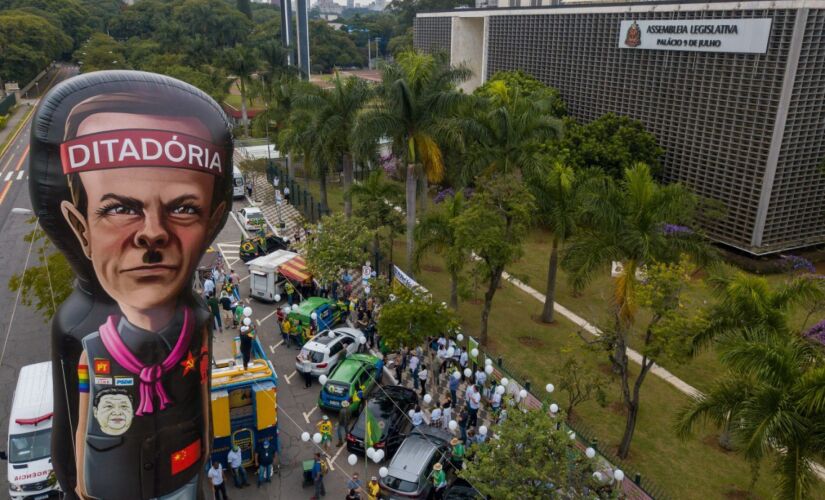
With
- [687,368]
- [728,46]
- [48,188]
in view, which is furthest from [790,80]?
[48,188]

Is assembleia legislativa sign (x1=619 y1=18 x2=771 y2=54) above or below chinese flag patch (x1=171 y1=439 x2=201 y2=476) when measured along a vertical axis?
above

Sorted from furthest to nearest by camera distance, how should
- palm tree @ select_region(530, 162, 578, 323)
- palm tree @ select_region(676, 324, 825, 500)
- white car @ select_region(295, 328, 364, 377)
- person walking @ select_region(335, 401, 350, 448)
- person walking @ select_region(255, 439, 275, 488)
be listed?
1. palm tree @ select_region(530, 162, 578, 323)
2. white car @ select_region(295, 328, 364, 377)
3. person walking @ select_region(335, 401, 350, 448)
4. person walking @ select_region(255, 439, 275, 488)
5. palm tree @ select_region(676, 324, 825, 500)

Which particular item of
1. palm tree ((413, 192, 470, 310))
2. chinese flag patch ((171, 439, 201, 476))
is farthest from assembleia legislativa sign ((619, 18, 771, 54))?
chinese flag patch ((171, 439, 201, 476))

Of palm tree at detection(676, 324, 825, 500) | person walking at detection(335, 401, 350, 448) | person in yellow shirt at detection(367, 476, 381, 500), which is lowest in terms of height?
person walking at detection(335, 401, 350, 448)

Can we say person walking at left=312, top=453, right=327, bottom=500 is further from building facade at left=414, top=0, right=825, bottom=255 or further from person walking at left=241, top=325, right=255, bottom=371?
building facade at left=414, top=0, right=825, bottom=255

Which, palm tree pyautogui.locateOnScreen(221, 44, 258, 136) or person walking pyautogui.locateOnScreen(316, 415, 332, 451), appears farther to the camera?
palm tree pyautogui.locateOnScreen(221, 44, 258, 136)

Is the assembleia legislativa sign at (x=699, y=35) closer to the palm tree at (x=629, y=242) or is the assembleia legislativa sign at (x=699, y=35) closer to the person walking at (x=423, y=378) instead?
the palm tree at (x=629, y=242)
